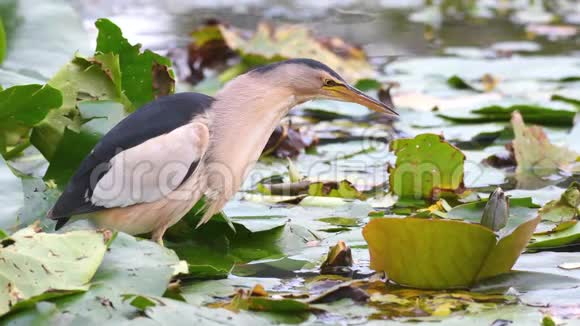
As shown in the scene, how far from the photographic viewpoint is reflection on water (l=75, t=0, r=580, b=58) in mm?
7234

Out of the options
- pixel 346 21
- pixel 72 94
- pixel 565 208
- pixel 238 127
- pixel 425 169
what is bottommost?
pixel 565 208

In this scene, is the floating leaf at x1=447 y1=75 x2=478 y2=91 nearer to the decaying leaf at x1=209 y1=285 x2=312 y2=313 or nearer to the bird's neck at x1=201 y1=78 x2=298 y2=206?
the bird's neck at x1=201 y1=78 x2=298 y2=206

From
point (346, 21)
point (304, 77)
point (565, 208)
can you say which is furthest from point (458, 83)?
point (346, 21)

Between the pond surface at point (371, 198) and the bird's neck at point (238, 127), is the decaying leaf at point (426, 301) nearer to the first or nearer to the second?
the pond surface at point (371, 198)

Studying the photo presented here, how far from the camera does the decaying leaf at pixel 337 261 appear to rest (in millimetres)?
2932

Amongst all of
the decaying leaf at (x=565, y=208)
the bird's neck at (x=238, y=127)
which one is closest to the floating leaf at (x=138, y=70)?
the bird's neck at (x=238, y=127)

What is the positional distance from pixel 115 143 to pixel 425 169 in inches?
48.9

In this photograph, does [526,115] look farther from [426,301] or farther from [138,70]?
[426,301]

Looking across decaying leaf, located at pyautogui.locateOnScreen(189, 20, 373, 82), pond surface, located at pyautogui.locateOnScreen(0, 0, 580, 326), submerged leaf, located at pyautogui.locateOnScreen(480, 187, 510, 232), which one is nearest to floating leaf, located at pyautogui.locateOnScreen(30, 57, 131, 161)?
pond surface, located at pyautogui.locateOnScreen(0, 0, 580, 326)

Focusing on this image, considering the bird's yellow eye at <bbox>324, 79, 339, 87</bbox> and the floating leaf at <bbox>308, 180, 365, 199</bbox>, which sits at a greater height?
the bird's yellow eye at <bbox>324, 79, 339, 87</bbox>

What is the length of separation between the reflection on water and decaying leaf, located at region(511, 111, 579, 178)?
9.23 feet

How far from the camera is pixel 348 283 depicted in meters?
2.61

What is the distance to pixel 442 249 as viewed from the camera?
2.71 m

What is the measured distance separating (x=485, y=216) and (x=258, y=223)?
29.0 inches
